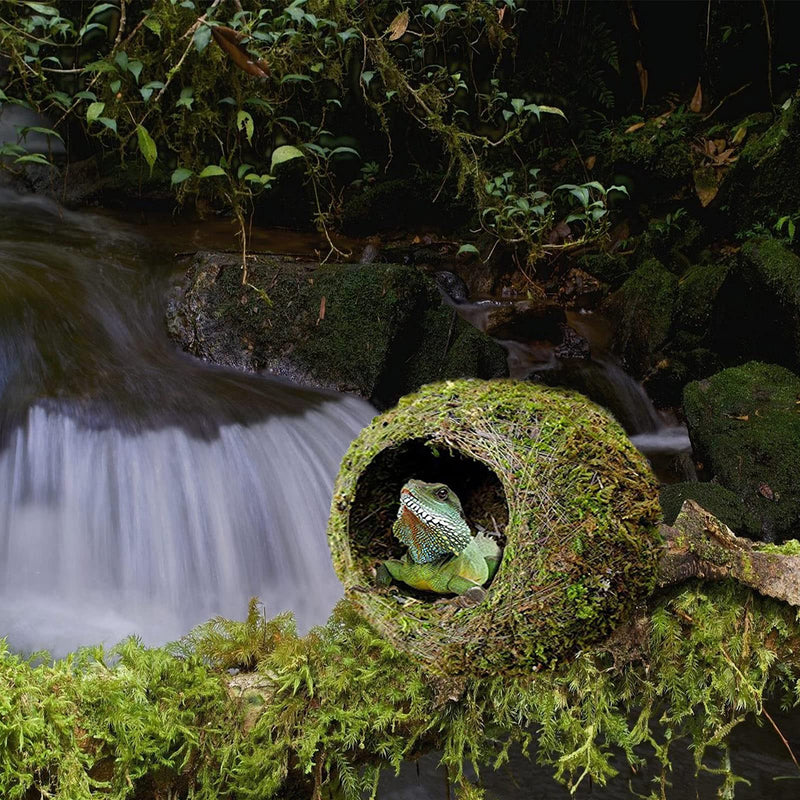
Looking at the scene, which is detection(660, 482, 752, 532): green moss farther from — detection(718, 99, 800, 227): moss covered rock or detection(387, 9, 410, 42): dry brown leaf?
detection(387, 9, 410, 42): dry brown leaf

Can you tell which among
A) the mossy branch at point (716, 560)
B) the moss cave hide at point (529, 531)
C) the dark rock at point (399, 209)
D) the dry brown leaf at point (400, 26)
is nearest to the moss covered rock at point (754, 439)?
the mossy branch at point (716, 560)

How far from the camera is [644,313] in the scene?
6816 mm

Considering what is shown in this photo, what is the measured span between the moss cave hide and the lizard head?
0.41 ft

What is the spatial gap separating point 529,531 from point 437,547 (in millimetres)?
286

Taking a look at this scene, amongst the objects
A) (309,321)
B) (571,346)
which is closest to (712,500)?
(571,346)

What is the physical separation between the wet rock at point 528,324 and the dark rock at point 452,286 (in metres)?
0.47

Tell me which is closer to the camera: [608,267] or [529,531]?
[529,531]

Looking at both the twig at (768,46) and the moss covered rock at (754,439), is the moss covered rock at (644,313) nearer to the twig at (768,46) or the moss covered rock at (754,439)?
the moss covered rock at (754,439)

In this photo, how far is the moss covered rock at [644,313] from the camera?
22.0 feet

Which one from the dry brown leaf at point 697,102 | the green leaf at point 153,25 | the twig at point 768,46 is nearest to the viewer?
the green leaf at point 153,25

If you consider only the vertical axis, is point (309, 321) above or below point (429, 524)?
above

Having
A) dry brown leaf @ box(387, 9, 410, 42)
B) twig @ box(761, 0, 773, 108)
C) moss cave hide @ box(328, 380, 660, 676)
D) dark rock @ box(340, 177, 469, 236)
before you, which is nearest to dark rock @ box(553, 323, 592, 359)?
dark rock @ box(340, 177, 469, 236)

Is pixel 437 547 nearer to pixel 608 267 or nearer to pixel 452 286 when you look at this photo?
pixel 452 286

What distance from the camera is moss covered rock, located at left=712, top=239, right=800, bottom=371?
559 cm
